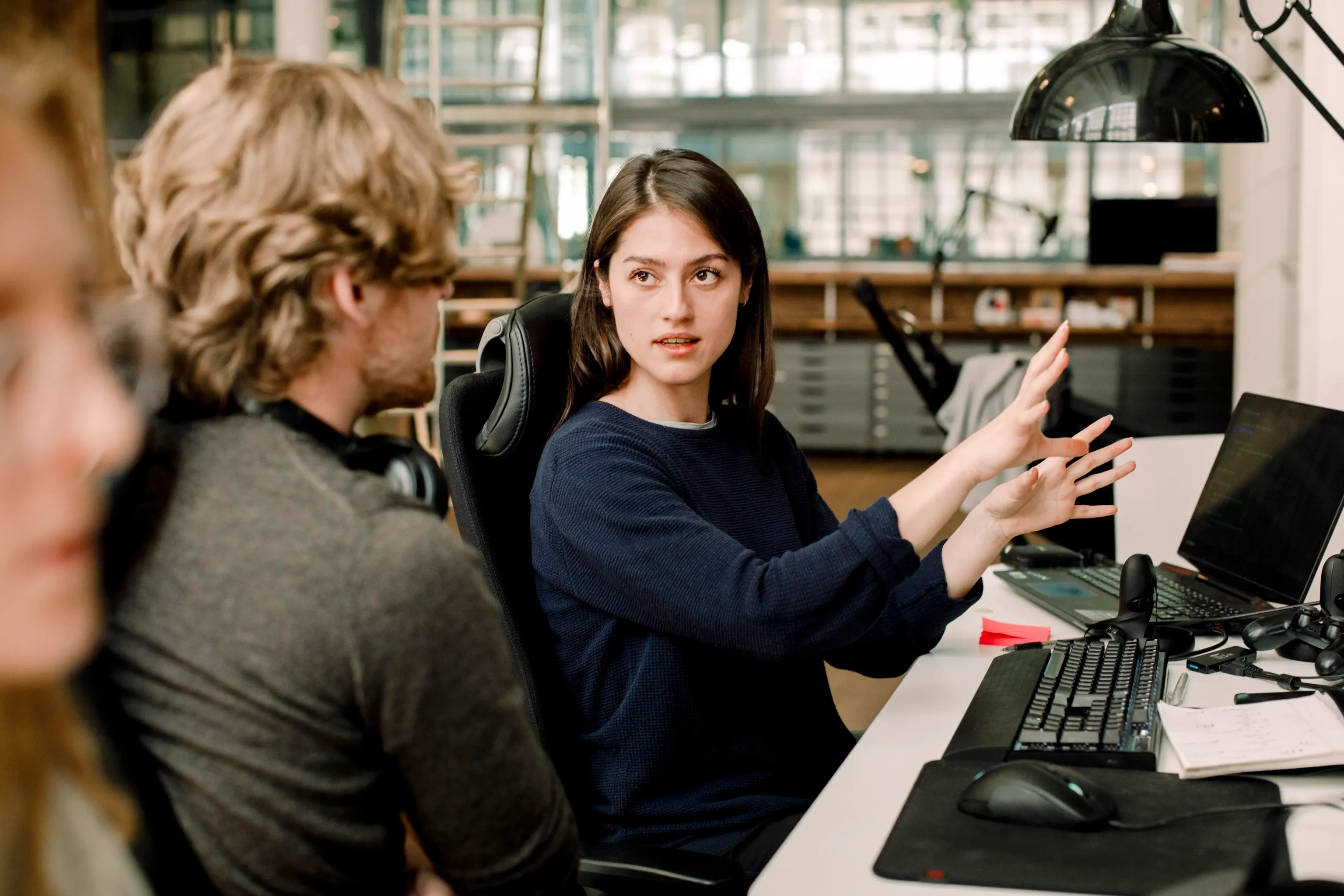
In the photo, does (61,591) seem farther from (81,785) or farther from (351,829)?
(351,829)

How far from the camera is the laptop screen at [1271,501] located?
1.75m

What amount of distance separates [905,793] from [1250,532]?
998 millimetres

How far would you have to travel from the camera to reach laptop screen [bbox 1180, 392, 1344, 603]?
5.74ft

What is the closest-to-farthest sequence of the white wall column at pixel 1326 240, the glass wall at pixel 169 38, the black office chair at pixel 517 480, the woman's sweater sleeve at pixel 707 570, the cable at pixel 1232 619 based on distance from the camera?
the woman's sweater sleeve at pixel 707 570, the black office chair at pixel 517 480, the cable at pixel 1232 619, the white wall column at pixel 1326 240, the glass wall at pixel 169 38

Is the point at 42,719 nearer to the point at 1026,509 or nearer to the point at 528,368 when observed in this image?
the point at 528,368

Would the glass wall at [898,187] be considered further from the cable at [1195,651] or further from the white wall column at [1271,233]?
the cable at [1195,651]

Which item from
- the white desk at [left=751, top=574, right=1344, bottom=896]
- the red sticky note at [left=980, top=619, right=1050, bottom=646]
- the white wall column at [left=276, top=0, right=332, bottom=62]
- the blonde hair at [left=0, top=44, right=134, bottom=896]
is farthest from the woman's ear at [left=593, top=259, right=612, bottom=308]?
the white wall column at [left=276, top=0, right=332, bottom=62]

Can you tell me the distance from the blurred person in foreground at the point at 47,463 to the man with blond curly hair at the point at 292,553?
0.32 m

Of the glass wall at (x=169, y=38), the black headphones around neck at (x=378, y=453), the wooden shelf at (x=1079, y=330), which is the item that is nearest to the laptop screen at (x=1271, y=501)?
the black headphones around neck at (x=378, y=453)

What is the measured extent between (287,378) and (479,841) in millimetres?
341

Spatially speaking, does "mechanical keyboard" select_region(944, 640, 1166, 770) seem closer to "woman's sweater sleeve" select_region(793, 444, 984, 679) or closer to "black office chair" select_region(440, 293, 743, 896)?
"woman's sweater sleeve" select_region(793, 444, 984, 679)

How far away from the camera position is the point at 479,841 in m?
0.86

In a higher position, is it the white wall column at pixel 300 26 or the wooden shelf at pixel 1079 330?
the white wall column at pixel 300 26

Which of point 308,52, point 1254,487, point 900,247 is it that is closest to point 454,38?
point 900,247
